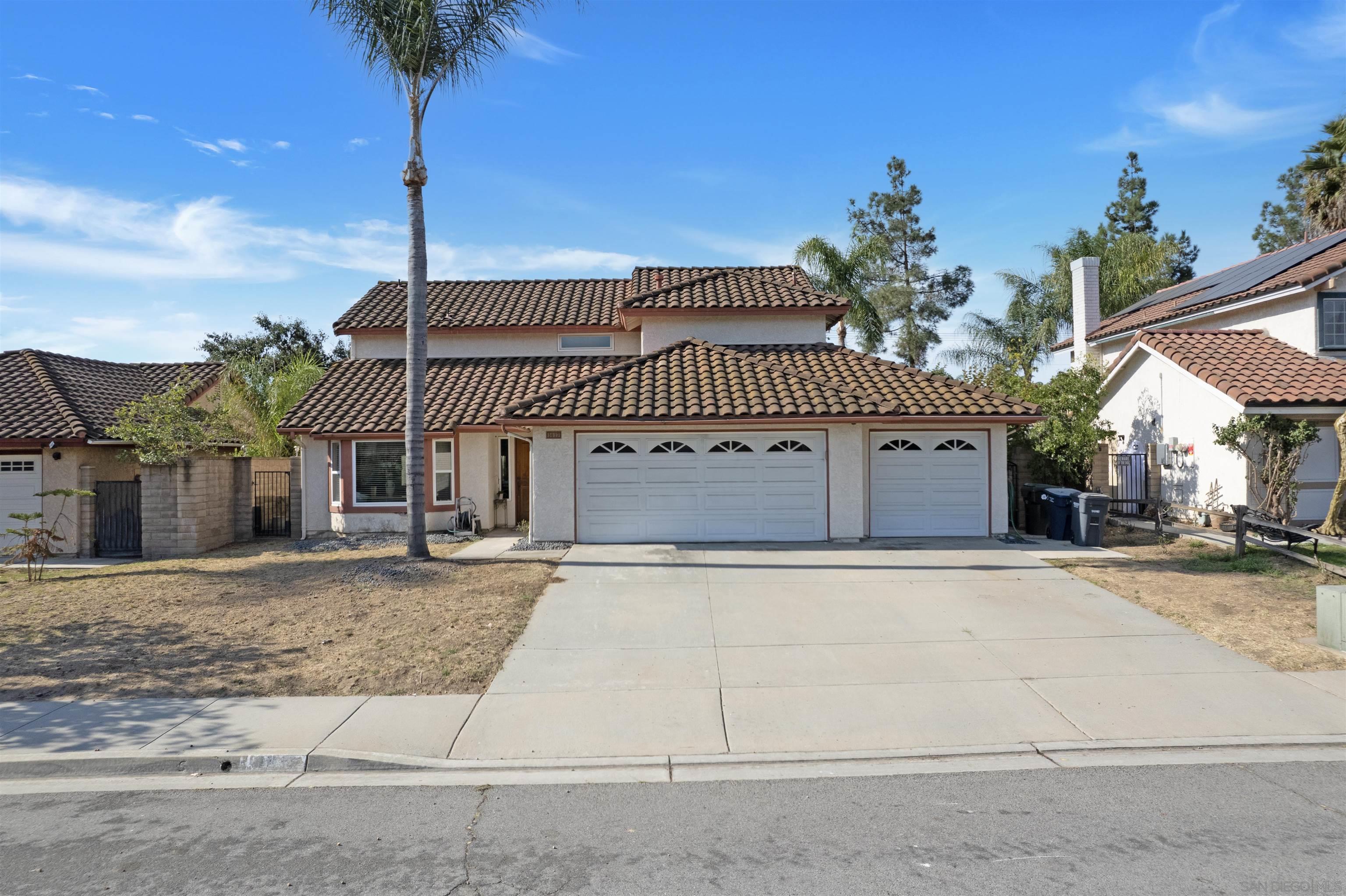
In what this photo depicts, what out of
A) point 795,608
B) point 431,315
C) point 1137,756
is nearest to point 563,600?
point 795,608

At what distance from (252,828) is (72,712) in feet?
11.1

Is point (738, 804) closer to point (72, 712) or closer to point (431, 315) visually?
point (72, 712)

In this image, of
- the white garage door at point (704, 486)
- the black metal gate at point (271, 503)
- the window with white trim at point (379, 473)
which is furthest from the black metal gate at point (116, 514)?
the white garage door at point (704, 486)

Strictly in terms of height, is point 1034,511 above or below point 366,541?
above

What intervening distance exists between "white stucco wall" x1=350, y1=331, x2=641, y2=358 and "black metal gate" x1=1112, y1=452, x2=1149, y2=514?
1288cm

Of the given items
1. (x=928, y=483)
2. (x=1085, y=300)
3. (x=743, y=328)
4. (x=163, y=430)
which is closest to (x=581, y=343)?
(x=743, y=328)

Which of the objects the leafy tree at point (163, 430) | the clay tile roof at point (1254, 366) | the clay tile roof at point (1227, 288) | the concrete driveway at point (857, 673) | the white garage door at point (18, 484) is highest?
the clay tile roof at point (1227, 288)

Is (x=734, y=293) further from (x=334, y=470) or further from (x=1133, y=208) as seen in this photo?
(x=1133, y=208)

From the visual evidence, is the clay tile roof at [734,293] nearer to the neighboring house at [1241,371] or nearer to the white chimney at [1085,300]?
the neighboring house at [1241,371]

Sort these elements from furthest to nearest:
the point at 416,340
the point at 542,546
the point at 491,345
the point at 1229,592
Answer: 1. the point at 491,345
2. the point at 542,546
3. the point at 416,340
4. the point at 1229,592

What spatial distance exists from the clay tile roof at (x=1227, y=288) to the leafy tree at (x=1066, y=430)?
346 cm

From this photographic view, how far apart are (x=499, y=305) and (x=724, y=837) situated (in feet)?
65.1

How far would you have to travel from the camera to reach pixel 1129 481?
19.5 meters

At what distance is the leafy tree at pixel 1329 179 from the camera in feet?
86.5
